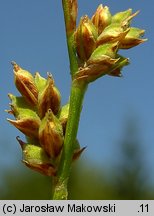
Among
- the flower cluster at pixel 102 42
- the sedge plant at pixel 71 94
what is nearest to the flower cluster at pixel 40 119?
the sedge plant at pixel 71 94

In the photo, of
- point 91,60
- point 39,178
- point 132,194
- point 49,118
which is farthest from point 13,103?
point 132,194

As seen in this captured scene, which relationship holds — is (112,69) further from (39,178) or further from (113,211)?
(39,178)

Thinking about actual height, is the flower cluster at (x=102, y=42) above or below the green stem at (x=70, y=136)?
above

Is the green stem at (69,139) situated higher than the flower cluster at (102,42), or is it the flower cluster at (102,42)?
the flower cluster at (102,42)

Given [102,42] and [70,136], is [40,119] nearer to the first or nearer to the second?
[70,136]

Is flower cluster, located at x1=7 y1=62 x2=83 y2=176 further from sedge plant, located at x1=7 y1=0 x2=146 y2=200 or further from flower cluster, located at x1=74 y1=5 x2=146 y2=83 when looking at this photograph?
flower cluster, located at x1=74 y1=5 x2=146 y2=83

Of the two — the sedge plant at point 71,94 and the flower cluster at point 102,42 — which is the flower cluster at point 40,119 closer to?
the sedge plant at point 71,94

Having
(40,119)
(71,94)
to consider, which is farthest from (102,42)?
(40,119)
